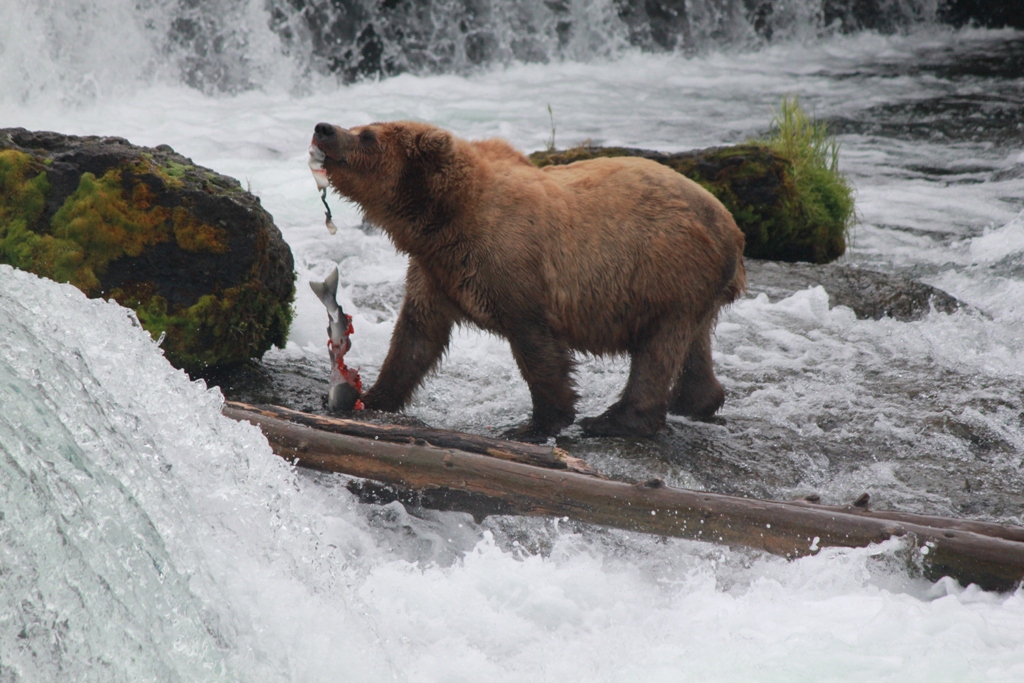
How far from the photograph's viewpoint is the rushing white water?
3070 millimetres

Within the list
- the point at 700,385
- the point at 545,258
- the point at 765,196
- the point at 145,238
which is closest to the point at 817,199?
the point at 765,196

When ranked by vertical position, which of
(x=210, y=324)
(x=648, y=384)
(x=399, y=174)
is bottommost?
(x=648, y=384)

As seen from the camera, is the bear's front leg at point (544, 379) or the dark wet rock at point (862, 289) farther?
the dark wet rock at point (862, 289)

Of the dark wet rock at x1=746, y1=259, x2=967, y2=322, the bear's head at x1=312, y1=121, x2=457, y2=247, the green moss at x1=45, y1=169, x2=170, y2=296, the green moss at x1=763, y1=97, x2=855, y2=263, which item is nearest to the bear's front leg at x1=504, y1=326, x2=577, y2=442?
the bear's head at x1=312, y1=121, x2=457, y2=247

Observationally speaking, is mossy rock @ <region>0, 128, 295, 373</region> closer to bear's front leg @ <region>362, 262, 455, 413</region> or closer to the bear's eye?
bear's front leg @ <region>362, 262, 455, 413</region>

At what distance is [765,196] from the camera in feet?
27.4

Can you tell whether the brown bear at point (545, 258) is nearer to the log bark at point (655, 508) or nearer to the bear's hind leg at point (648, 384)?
the bear's hind leg at point (648, 384)

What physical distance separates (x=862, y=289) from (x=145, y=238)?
16.6 ft

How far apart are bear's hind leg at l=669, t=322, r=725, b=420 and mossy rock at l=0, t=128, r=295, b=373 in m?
2.30

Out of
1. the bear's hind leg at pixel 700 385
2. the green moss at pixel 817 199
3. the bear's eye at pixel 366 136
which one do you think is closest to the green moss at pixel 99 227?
the bear's eye at pixel 366 136

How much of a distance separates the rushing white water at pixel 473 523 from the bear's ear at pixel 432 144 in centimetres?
141

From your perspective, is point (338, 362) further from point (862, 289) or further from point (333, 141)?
point (862, 289)

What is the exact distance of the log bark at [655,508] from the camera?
3588 millimetres

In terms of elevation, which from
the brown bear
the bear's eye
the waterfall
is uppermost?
the waterfall
